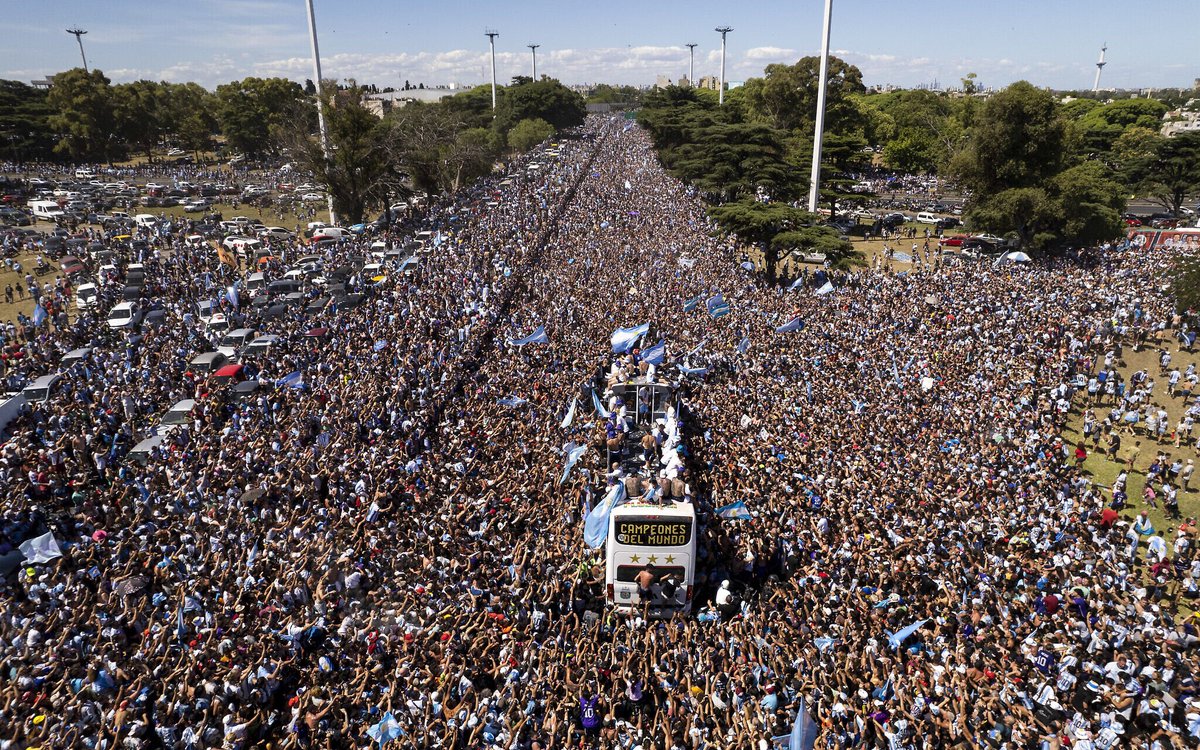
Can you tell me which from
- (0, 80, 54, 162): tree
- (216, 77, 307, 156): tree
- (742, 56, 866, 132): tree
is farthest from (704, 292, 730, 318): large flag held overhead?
(0, 80, 54, 162): tree

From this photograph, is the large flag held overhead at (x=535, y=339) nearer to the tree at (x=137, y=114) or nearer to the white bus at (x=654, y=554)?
the white bus at (x=654, y=554)

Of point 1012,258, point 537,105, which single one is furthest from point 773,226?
point 537,105

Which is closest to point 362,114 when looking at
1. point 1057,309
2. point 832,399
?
point 832,399

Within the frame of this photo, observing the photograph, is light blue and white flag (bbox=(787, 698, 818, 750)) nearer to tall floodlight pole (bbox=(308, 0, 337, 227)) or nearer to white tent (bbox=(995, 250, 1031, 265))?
white tent (bbox=(995, 250, 1031, 265))

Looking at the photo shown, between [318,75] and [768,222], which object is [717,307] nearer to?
[768,222]

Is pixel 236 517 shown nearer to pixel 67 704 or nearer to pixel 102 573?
pixel 102 573

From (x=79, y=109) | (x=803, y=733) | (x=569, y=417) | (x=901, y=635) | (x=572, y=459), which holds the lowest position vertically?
(x=901, y=635)

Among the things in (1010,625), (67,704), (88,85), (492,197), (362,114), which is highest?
(88,85)
